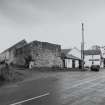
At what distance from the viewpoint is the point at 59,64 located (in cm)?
3972

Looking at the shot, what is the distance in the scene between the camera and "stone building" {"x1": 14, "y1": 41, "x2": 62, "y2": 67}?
112 ft

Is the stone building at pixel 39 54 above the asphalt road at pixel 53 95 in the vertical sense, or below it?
above

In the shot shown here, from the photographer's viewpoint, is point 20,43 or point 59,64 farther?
point 20,43

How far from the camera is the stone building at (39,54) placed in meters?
34.2

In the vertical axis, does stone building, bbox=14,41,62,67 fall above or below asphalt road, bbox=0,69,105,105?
above

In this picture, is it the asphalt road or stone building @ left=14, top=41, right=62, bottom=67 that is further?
stone building @ left=14, top=41, right=62, bottom=67

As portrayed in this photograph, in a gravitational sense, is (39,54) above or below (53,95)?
above

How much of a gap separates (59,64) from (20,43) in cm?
1403

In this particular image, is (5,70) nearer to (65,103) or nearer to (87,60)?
(65,103)

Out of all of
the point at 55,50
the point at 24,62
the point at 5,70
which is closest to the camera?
the point at 5,70

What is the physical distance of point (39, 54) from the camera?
35.1 m

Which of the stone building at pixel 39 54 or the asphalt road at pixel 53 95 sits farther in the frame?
the stone building at pixel 39 54

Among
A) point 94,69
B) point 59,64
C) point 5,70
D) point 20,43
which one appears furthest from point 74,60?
point 5,70

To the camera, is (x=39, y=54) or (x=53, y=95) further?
(x=39, y=54)
